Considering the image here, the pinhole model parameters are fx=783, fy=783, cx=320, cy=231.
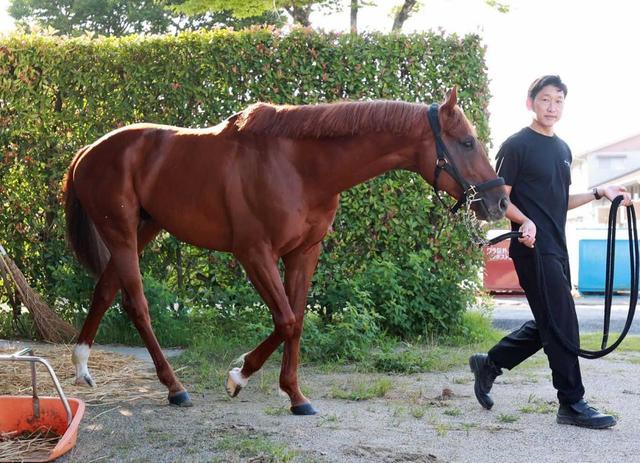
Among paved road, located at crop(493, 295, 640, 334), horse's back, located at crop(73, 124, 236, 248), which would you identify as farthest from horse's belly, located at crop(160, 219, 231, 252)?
paved road, located at crop(493, 295, 640, 334)

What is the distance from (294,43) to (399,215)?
1.93 m

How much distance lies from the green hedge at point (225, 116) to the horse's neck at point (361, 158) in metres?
2.77

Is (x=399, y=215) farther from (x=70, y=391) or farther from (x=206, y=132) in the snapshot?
(x=70, y=391)

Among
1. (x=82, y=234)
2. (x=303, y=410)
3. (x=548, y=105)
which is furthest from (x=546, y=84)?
(x=82, y=234)

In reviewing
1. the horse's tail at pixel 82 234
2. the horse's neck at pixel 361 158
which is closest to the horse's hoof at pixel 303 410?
the horse's neck at pixel 361 158

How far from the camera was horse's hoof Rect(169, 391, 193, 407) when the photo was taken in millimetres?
4922

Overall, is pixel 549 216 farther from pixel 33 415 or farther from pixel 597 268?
pixel 597 268

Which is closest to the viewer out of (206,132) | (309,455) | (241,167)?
(309,455)

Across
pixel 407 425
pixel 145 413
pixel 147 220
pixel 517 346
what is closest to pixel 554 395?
pixel 517 346

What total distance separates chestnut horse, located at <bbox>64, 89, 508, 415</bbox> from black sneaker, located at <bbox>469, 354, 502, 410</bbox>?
1.13m

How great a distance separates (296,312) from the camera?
15.9 ft

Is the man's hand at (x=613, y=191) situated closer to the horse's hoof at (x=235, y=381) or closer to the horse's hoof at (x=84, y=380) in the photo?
the horse's hoof at (x=235, y=381)

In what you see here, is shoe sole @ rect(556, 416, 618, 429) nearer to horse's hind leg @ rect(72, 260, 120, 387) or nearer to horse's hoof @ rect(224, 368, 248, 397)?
horse's hoof @ rect(224, 368, 248, 397)

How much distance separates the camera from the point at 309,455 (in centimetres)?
372
